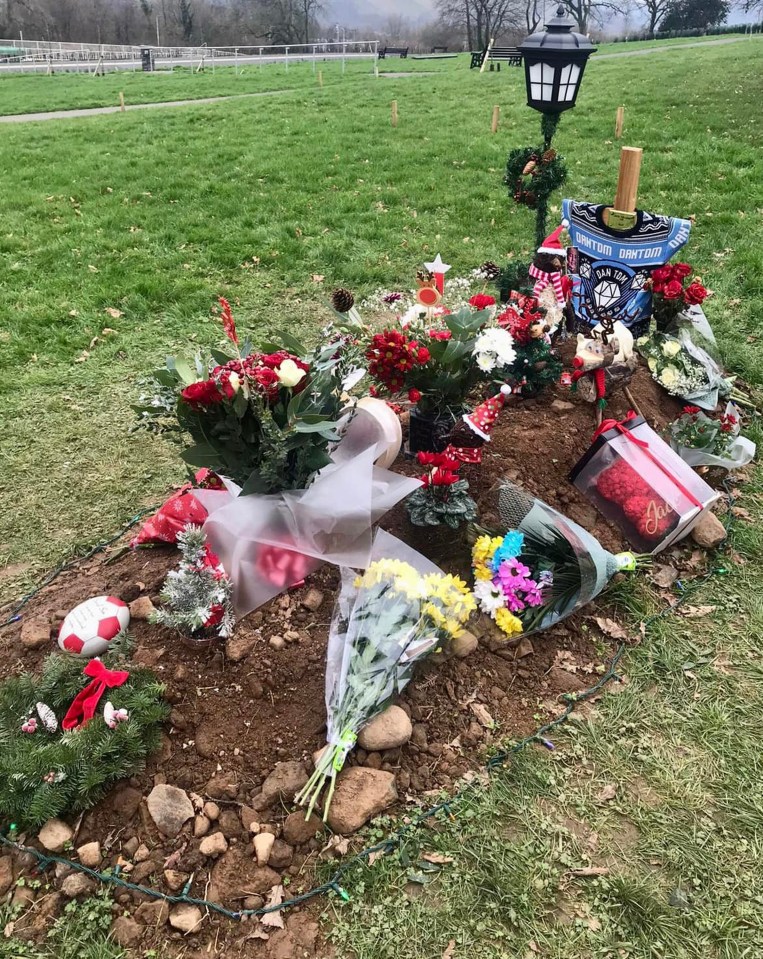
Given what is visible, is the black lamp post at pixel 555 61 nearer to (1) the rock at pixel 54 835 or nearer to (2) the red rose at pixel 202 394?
(2) the red rose at pixel 202 394

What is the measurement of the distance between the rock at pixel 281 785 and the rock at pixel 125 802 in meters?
0.41

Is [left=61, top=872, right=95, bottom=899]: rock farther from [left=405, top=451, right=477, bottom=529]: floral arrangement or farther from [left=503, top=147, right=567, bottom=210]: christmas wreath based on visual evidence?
[left=503, top=147, right=567, bottom=210]: christmas wreath

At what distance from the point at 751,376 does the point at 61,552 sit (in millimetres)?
4644

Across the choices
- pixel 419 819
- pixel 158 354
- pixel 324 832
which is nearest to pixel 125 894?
pixel 324 832

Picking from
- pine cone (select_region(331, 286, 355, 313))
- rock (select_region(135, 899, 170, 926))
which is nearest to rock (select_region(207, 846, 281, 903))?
rock (select_region(135, 899, 170, 926))

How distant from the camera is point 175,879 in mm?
2201

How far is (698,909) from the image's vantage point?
2.13 m

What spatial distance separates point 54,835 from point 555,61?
4227 mm

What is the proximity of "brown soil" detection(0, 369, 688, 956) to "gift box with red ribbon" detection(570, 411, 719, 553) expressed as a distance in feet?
0.45

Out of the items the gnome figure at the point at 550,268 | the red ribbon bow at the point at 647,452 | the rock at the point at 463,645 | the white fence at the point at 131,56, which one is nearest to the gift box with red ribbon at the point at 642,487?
the red ribbon bow at the point at 647,452

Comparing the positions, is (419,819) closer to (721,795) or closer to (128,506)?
(721,795)

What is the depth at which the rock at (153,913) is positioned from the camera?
2.12 meters

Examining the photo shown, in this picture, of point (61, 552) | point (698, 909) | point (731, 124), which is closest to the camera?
point (698, 909)

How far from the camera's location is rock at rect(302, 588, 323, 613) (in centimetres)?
293
